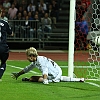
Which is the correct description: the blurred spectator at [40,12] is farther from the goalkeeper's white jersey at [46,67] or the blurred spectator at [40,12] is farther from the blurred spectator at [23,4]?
the goalkeeper's white jersey at [46,67]

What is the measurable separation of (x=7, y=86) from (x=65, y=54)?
13654 mm

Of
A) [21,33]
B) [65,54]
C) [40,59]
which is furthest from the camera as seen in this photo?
[21,33]

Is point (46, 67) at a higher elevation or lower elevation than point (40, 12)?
lower

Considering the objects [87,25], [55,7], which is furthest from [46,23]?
[87,25]

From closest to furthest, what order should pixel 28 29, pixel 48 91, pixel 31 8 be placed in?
1. pixel 48 91
2. pixel 28 29
3. pixel 31 8

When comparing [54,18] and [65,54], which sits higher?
[54,18]

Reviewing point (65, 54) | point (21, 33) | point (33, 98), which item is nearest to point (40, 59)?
point (33, 98)

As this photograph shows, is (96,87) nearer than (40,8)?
Yes

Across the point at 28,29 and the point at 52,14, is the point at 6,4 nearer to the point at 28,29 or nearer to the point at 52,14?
the point at 52,14

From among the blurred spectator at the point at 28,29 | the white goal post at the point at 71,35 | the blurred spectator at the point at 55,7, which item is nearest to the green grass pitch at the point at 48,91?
the white goal post at the point at 71,35

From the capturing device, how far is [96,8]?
15102mm

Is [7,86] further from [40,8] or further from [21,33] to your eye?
[40,8]

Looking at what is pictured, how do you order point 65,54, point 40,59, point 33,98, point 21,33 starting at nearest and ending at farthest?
point 33,98 → point 40,59 → point 65,54 → point 21,33

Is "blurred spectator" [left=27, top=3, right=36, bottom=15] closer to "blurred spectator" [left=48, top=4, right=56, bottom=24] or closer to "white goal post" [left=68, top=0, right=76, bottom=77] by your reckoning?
"blurred spectator" [left=48, top=4, right=56, bottom=24]
